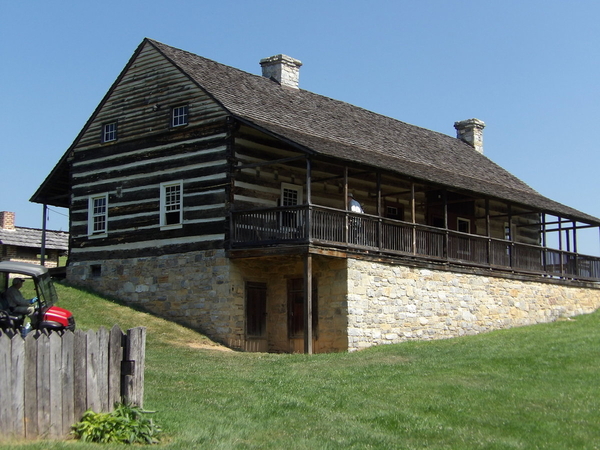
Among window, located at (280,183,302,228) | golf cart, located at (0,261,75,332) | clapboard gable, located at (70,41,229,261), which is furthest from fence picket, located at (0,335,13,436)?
window, located at (280,183,302,228)

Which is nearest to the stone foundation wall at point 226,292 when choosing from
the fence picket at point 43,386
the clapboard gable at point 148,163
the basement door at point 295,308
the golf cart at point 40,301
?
the basement door at point 295,308

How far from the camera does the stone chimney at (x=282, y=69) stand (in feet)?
97.9

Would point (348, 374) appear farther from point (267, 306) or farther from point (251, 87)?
point (251, 87)

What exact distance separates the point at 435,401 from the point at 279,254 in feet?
29.1

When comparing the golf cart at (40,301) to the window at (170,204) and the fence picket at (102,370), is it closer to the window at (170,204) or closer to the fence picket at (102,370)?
the fence picket at (102,370)

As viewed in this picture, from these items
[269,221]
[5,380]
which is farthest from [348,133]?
[5,380]

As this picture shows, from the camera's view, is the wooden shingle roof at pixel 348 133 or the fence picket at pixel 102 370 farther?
the wooden shingle roof at pixel 348 133

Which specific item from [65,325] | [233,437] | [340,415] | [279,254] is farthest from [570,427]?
[279,254]

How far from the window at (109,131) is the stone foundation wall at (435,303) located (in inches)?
372

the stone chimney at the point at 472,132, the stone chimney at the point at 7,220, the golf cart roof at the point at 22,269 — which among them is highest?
the stone chimney at the point at 472,132

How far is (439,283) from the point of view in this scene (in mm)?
25797

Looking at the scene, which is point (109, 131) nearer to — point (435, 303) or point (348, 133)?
point (348, 133)

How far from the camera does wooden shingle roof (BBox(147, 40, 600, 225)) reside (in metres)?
24.5

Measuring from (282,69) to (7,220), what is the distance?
47.3ft
